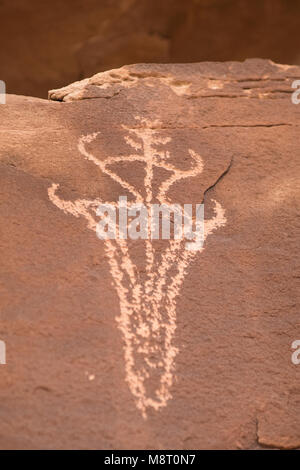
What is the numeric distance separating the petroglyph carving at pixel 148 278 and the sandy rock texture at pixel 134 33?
1239mm

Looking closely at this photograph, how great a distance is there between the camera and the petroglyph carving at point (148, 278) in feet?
3.65

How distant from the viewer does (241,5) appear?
2492 millimetres

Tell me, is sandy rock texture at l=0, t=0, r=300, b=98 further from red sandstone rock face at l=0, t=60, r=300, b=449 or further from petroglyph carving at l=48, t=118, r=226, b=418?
petroglyph carving at l=48, t=118, r=226, b=418

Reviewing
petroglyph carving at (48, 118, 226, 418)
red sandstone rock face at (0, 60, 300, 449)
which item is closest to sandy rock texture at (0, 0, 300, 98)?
red sandstone rock face at (0, 60, 300, 449)

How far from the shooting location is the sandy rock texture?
246 centimetres

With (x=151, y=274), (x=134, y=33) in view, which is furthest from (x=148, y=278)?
(x=134, y=33)

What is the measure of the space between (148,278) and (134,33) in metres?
1.69

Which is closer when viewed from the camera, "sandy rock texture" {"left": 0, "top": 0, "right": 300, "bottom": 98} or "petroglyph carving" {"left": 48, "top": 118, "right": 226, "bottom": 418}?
"petroglyph carving" {"left": 48, "top": 118, "right": 226, "bottom": 418}

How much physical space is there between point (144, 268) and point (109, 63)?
168cm

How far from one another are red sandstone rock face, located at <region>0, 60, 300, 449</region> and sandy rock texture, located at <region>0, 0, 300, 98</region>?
99 cm

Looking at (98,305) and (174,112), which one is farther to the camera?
(174,112)

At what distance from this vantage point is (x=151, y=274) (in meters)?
1.25
